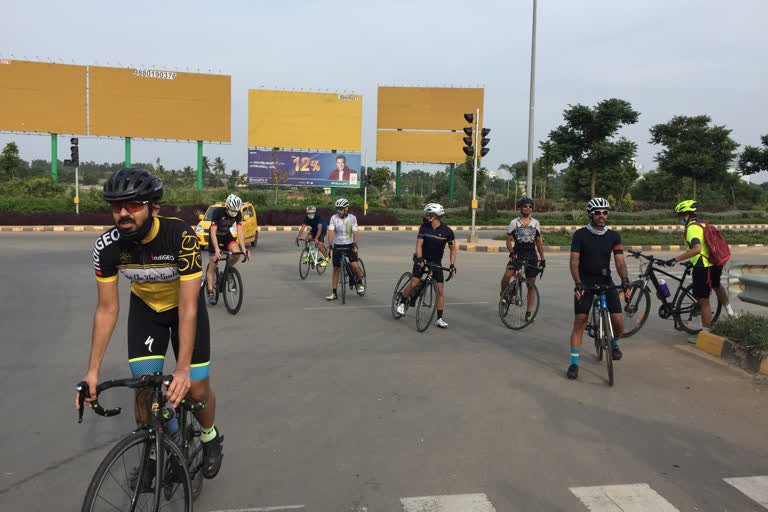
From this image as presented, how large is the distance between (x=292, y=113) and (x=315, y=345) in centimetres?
5037

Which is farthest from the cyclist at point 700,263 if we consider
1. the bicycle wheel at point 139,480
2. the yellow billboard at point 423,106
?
the yellow billboard at point 423,106

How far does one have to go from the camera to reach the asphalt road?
149 inches

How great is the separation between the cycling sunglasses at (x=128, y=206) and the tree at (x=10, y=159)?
191 ft

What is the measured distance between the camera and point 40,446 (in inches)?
172

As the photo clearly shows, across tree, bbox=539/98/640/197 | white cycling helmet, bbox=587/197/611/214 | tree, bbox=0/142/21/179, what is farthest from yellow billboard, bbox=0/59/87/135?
white cycling helmet, bbox=587/197/611/214

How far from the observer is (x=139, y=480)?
2.76m

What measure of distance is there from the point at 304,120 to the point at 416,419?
52904 millimetres

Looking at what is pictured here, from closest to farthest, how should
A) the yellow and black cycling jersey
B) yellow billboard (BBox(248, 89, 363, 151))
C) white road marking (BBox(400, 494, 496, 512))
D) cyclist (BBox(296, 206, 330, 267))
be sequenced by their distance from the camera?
the yellow and black cycling jersey, white road marking (BBox(400, 494, 496, 512)), cyclist (BBox(296, 206, 330, 267)), yellow billboard (BBox(248, 89, 363, 151))

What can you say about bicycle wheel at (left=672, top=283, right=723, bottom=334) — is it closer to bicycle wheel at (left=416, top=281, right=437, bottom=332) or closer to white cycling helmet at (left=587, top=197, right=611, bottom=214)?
white cycling helmet at (left=587, top=197, right=611, bottom=214)

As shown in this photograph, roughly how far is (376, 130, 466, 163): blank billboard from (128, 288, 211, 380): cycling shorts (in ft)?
181

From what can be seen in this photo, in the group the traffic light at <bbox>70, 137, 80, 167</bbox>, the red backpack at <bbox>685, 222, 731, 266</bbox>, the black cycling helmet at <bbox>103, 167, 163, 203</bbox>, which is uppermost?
the traffic light at <bbox>70, 137, 80, 167</bbox>

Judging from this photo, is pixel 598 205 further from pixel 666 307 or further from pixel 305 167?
pixel 305 167

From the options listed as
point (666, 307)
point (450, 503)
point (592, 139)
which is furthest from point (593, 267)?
point (592, 139)

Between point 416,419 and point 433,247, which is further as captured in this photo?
point 433,247
